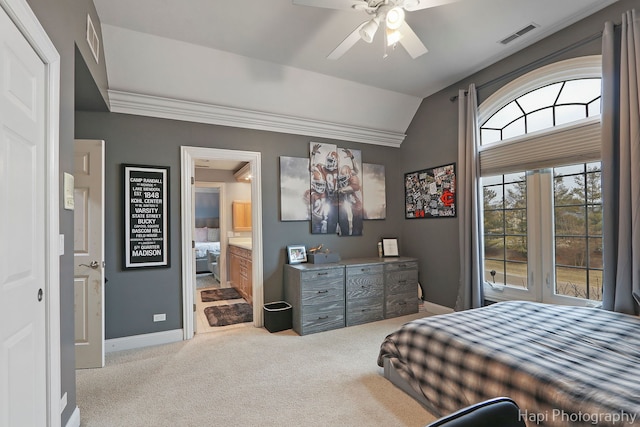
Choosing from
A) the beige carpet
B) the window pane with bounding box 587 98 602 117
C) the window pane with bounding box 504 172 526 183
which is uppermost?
the window pane with bounding box 587 98 602 117

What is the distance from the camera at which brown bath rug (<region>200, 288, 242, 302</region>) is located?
5156mm

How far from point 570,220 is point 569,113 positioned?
39.2 inches

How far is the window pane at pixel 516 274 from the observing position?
3.23m

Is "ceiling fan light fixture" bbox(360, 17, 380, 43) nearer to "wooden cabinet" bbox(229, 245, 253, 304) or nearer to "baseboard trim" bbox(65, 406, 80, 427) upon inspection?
"baseboard trim" bbox(65, 406, 80, 427)

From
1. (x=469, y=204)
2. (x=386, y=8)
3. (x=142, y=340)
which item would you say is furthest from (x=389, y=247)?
(x=142, y=340)

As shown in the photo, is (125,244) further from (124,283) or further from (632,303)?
(632,303)

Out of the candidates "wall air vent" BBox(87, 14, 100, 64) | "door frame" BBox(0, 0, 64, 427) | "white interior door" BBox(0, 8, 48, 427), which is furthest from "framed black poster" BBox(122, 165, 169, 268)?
"white interior door" BBox(0, 8, 48, 427)

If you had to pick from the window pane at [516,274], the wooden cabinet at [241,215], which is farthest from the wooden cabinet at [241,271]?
the window pane at [516,274]

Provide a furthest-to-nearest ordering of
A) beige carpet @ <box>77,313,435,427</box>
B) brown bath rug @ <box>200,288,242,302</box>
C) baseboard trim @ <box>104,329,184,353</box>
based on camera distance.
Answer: brown bath rug @ <box>200,288,242,302</box>
baseboard trim @ <box>104,329,184,353</box>
beige carpet @ <box>77,313,435,427</box>

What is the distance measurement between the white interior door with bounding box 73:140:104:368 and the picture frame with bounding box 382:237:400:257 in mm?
3467

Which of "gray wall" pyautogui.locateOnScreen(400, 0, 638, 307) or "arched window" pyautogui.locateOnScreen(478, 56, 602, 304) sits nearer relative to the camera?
"arched window" pyautogui.locateOnScreen(478, 56, 602, 304)

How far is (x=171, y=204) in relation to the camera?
340 centimetres

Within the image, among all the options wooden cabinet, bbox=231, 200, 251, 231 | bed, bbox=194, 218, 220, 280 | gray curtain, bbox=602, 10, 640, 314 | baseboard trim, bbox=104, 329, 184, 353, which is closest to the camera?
gray curtain, bbox=602, 10, 640, 314

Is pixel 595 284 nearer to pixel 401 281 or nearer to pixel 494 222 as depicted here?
pixel 494 222
